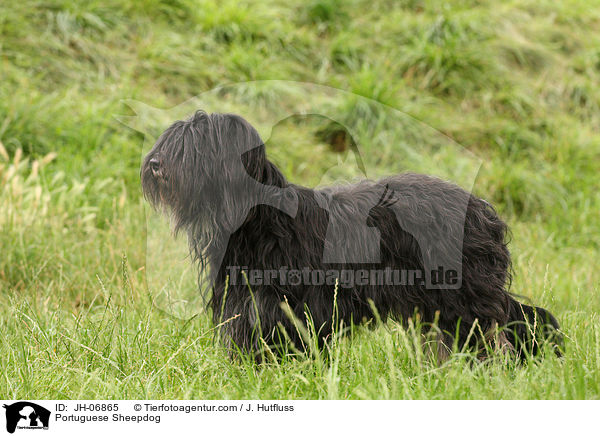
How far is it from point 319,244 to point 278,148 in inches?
143

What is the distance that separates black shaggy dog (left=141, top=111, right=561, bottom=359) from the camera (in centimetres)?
299

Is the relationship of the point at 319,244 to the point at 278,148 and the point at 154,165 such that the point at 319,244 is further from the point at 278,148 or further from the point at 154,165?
the point at 278,148

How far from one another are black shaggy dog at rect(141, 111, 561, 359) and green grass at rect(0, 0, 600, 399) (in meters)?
0.20

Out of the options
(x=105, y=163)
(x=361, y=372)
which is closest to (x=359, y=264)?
(x=361, y=372)

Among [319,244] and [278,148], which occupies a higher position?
[319,244]

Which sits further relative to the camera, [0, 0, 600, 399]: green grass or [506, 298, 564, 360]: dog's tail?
[506, 298, 564, 360]: dog's tail

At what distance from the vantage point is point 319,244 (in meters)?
3.21

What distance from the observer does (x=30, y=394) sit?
9.68ft

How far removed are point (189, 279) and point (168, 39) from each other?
458 cm

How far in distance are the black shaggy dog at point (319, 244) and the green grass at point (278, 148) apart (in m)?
0.20
